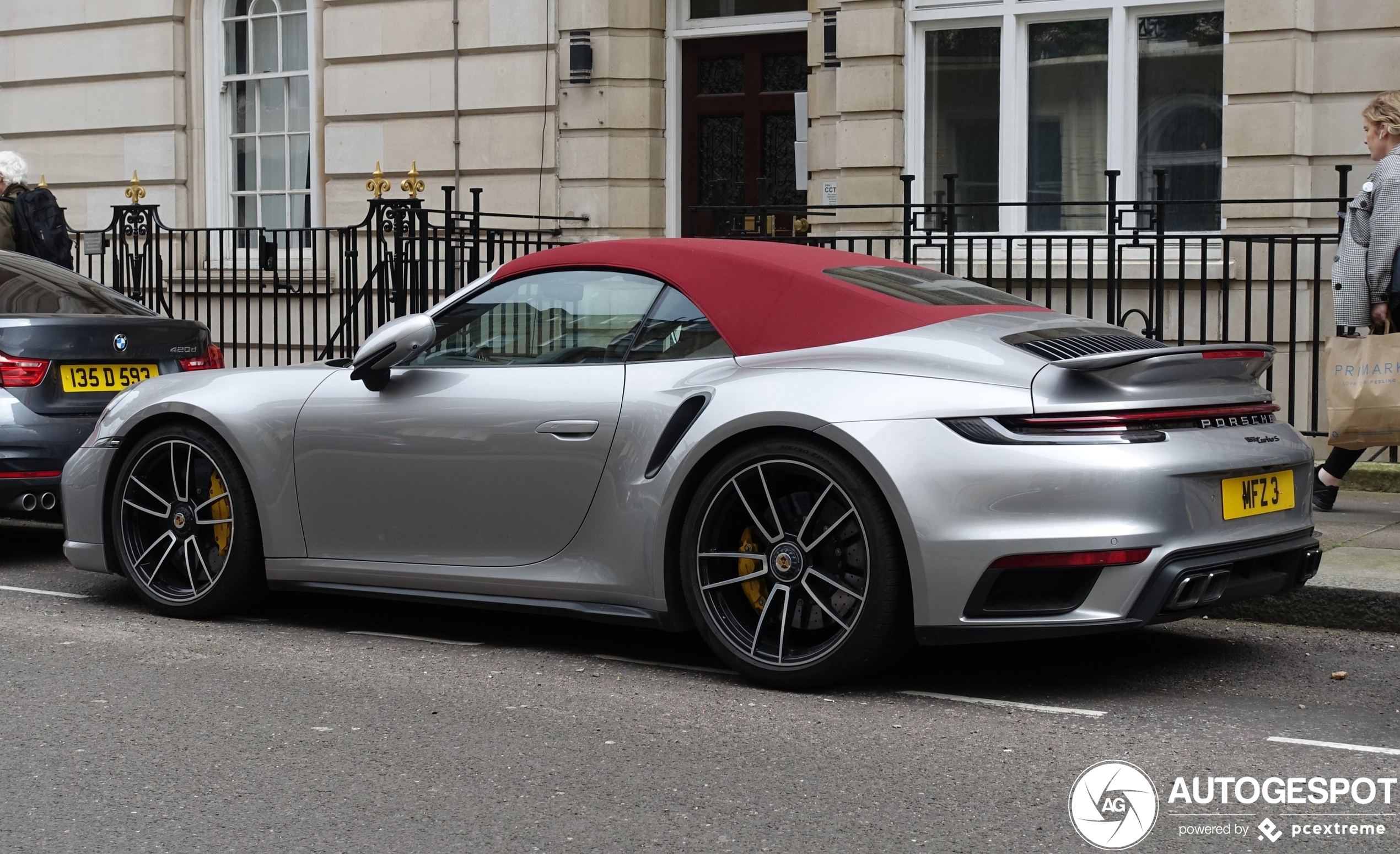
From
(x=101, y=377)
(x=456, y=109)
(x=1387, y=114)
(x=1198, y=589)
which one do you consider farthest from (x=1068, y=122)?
(x=1198, y=589)

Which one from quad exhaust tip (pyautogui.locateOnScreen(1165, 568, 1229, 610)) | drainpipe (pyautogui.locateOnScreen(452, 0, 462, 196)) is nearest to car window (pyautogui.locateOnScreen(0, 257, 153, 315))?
quad exhaust tip (pyautogui.locateOnScreen(1165, 568, 1229, 610))

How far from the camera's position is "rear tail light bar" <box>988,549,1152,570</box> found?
14.9 feet

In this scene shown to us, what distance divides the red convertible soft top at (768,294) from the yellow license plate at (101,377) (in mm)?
3208

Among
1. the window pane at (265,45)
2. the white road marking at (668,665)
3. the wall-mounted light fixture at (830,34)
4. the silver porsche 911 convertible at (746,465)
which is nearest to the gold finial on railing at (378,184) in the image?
the wall-mounted light fixture at (830,34)

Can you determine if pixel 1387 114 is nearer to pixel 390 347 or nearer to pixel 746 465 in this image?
pixel 746 465

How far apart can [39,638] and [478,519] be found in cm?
181

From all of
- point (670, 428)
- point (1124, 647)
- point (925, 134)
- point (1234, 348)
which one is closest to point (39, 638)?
point (670, 428)

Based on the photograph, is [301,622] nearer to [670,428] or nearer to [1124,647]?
[670,428]

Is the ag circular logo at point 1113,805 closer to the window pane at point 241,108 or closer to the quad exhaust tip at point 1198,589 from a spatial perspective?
the quad exhaust tip at point 1198,589

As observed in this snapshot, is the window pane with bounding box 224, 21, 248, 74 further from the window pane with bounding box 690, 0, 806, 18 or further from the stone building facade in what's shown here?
the window pane with bounding box 690, 0, 806, 18

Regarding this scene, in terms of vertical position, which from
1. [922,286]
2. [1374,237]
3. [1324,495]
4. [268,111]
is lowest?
[1324,495]

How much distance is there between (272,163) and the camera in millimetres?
16359

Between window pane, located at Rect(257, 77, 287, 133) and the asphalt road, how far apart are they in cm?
1075

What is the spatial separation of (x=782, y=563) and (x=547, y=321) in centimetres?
129
